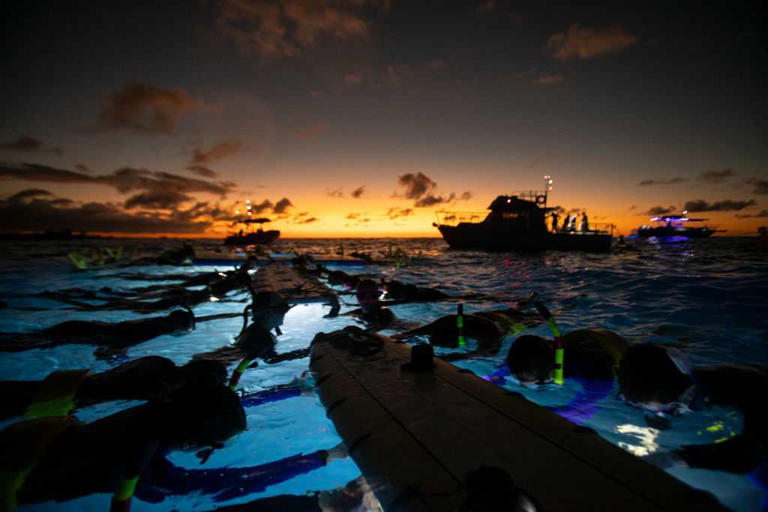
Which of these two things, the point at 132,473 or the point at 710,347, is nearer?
the point at 132,473

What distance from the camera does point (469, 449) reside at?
3111mm

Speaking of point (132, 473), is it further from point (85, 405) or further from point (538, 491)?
point (85, 405)

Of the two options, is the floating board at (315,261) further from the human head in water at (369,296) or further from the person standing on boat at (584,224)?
the person standing on boat at (584,224)

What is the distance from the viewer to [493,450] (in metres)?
3.08

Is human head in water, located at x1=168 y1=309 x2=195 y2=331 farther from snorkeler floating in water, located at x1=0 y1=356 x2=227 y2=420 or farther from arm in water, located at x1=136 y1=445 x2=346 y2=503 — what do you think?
arm in water, located at x1=136 y1=445 x2=346 y2=503

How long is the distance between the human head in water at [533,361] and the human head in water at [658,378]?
1225 mm

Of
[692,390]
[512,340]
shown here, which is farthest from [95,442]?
[512,340]

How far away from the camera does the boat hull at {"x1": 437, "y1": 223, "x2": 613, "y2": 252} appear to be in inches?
2009

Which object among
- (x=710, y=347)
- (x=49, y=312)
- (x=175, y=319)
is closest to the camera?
(x=710, y=347)

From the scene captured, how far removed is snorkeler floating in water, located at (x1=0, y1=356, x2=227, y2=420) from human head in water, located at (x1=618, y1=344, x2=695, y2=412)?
663 cm

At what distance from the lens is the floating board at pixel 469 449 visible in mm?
2490

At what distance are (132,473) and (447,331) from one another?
738 cm

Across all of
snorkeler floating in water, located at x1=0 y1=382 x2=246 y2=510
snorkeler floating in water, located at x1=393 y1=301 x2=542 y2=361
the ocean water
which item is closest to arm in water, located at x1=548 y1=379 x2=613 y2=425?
the ocean water

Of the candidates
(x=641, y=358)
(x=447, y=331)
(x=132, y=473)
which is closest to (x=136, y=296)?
(x=447, y=331)
